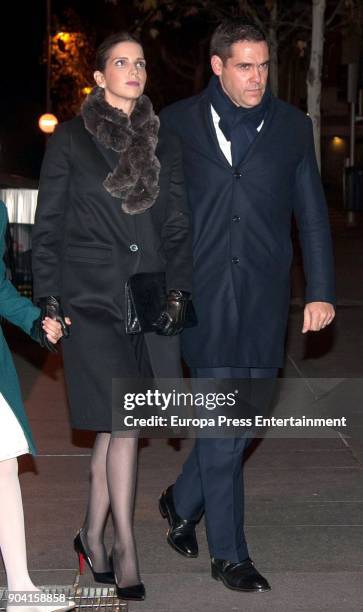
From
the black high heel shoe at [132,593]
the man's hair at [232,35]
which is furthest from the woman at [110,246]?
the man's hair at [232,35]

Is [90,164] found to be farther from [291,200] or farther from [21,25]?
[21,25]

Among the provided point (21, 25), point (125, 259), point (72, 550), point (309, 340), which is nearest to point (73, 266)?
point (125, 259)

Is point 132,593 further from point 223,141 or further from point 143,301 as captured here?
point 223,141

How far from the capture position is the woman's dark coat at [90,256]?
5094 mm

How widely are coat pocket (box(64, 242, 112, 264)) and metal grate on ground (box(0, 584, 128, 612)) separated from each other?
1291 mm

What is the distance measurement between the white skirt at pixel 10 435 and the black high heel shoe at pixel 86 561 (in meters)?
0.90

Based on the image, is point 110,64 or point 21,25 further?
point 21,25

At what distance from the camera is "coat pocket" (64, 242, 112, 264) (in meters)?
5.10

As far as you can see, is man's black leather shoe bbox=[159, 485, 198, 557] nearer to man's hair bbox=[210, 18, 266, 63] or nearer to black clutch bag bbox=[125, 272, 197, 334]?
black clutch bag bbox=[125, 272, 197, 334]

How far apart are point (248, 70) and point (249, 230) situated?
2.10ft

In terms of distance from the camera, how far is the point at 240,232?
534 cm

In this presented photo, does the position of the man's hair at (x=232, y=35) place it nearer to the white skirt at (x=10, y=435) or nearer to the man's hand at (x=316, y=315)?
the man's hand at (x=316, y=315)

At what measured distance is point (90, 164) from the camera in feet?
16.8

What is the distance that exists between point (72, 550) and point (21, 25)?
6501cm
